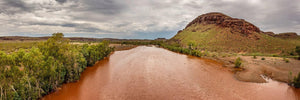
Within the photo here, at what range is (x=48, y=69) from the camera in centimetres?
1455

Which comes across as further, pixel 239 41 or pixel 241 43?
pixel 239 41

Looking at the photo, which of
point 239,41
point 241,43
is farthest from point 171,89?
A: point 239,41

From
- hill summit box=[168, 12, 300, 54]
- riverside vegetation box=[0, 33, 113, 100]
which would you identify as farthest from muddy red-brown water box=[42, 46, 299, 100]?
hill summit box=[168, 12, 300, 54]

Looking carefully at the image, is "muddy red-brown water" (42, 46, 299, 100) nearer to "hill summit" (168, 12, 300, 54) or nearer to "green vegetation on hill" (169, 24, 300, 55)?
"green vegetation on hill" (169, 24, 300, 55)

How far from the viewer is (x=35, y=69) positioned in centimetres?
1298

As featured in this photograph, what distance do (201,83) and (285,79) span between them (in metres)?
13.9

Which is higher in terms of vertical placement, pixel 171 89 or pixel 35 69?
pixel 35 69

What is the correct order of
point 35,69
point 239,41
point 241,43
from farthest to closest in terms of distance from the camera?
Answer: point 239,41, point 241,43, point 35,69

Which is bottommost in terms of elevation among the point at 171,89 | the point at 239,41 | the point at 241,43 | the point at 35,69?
the point at 171,89

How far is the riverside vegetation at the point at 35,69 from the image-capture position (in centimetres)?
1090

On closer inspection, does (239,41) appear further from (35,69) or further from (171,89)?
(35,69)

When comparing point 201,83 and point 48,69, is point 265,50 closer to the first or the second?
point 201,83

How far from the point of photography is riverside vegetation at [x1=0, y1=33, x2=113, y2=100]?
1090 cm

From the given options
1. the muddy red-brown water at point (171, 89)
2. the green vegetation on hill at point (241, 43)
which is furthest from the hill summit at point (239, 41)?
the muddy red-brown water at point (171, 89)
